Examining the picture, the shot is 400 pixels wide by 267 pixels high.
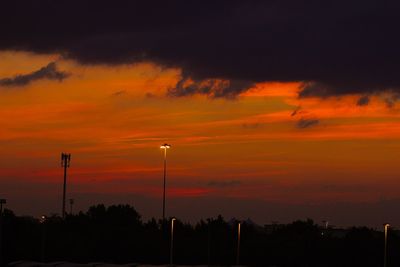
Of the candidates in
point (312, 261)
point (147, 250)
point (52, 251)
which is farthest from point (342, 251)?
point (52, 251)

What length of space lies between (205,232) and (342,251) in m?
26.7

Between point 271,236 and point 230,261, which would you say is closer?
point 230,261

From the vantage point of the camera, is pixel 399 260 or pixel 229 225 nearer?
pixel 399 260

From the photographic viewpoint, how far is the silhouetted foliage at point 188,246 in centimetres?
10325

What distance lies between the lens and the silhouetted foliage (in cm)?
10325

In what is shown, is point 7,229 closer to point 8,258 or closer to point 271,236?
point 8,258

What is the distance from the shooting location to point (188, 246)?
365 ft

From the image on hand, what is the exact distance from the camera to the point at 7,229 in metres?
112

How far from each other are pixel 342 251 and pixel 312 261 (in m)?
3.65

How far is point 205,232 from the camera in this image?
412ft

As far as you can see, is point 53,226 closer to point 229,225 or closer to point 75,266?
point 229,225

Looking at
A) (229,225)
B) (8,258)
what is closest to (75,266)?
(8,258)

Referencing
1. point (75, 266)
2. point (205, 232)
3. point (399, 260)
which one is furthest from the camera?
point (205, 232)

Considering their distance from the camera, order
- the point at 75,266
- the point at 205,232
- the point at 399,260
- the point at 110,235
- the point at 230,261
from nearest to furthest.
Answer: the point at 75,266 → the point at 399,260 → the point at 230,261 → the point at 110,235 → the point at 205,232
